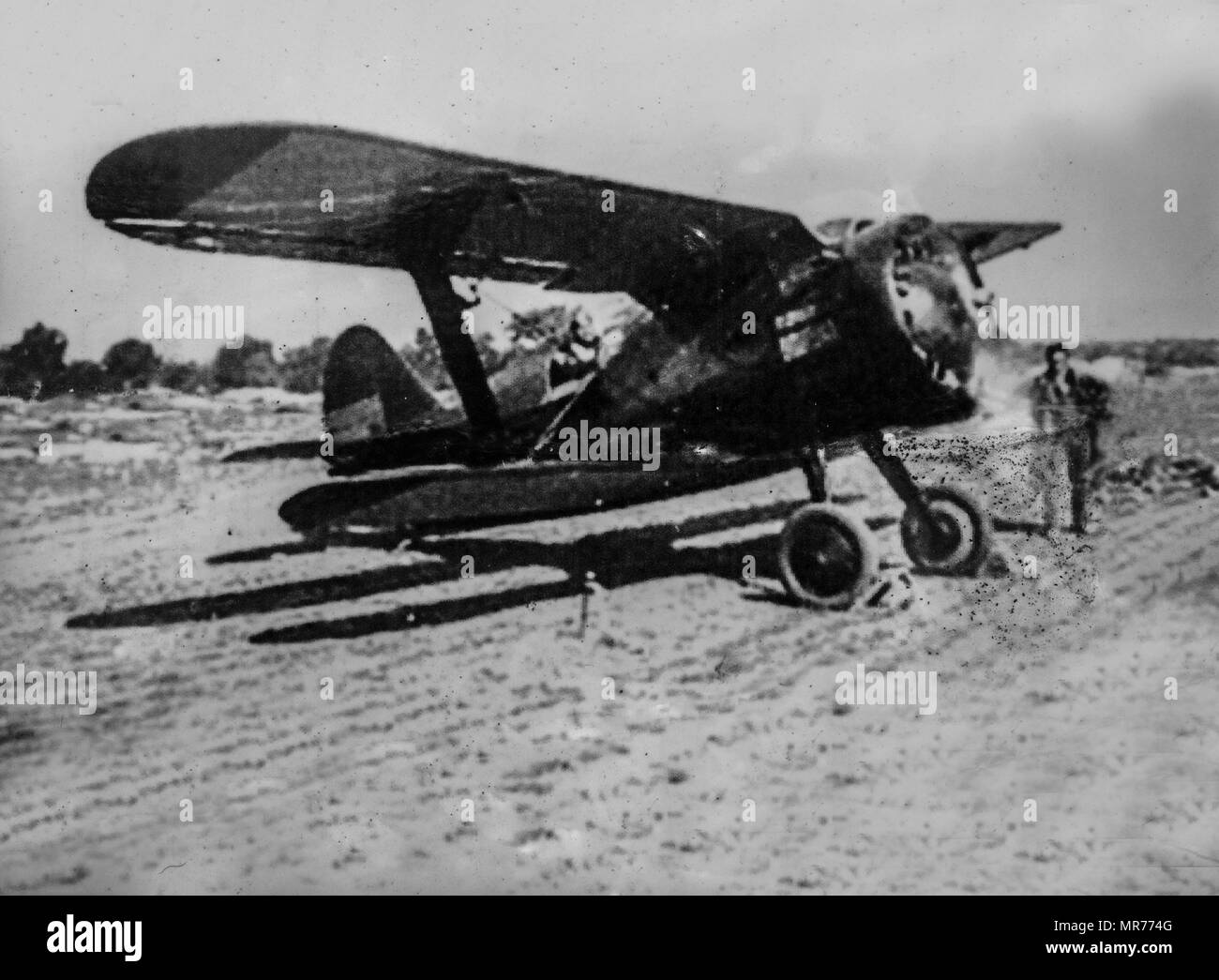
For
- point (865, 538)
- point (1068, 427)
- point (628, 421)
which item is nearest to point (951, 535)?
point (865, 538)

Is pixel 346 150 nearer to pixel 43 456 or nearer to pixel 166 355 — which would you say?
pixel 166 355

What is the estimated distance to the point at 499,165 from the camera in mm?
3562

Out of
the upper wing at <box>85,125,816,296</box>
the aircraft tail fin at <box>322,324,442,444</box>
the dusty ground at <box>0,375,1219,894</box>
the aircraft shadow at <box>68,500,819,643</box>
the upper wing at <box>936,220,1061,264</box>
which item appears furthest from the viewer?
the aircraft shadow at <box>68,500,819,643</box>

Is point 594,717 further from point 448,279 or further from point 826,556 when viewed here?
point 448,279

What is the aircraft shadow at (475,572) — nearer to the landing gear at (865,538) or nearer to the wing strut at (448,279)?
the landing gear at (865,538)

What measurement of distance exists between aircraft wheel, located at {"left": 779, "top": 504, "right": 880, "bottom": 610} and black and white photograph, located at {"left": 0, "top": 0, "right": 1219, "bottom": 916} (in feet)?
0.05

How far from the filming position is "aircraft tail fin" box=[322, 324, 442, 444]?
3875 millimetres

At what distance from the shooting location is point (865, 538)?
12.9ft

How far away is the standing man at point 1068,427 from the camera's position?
387cm

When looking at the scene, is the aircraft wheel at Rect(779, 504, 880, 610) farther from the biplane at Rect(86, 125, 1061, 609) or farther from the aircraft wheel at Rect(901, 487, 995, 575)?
the aircraft wheel at Rect(901, 487, 995, 575)

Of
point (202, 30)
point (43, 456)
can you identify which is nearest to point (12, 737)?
point (43, 456)

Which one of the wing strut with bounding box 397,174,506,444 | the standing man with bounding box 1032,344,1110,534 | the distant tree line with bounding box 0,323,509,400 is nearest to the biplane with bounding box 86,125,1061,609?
the wing strut with bounding box 397,174,506,444

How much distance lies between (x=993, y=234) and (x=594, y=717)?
8.38 ft

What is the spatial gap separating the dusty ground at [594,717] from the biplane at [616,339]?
0.22m
